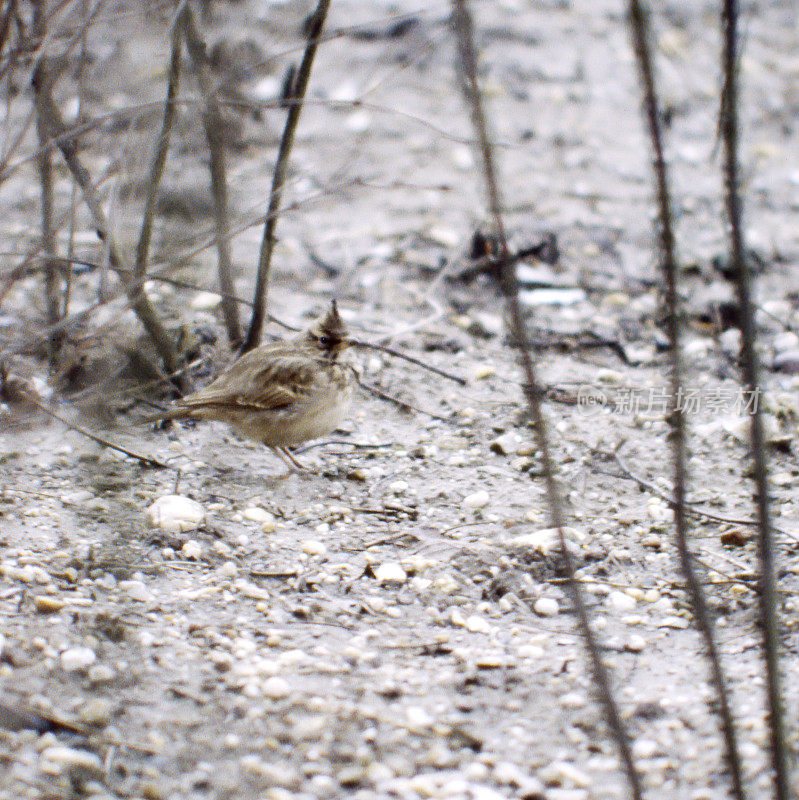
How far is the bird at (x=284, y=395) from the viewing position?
4.82 metres

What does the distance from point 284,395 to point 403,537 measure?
100 cm

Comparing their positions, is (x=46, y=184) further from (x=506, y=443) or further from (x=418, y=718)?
(x=418, y=718)

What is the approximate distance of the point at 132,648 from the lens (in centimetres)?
339

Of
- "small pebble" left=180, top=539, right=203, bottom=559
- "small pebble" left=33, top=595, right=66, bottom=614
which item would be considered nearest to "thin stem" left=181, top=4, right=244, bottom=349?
"small pebble" left=180, top=539, right=203, bottom=559

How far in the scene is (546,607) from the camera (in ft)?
12.7

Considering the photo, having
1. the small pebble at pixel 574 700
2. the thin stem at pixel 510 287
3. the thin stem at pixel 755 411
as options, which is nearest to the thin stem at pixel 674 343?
the thin stem at pixel 755 411

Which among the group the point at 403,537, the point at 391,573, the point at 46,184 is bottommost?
the point at 391,573

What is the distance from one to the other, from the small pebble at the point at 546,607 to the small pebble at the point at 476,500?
2.50 feet

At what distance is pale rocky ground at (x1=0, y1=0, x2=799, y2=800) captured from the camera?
9.89 ft

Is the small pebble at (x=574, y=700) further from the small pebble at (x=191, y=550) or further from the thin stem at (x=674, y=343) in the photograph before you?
the small pebble at (x=191, y=550)

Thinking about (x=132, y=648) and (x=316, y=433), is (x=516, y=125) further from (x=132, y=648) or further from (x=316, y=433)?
(x=132, y=648)

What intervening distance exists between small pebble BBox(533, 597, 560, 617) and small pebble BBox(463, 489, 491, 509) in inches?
30.0

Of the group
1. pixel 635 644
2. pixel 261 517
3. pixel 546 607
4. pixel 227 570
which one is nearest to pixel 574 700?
pixel 635 644

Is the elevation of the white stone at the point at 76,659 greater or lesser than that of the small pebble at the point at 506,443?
lesser
